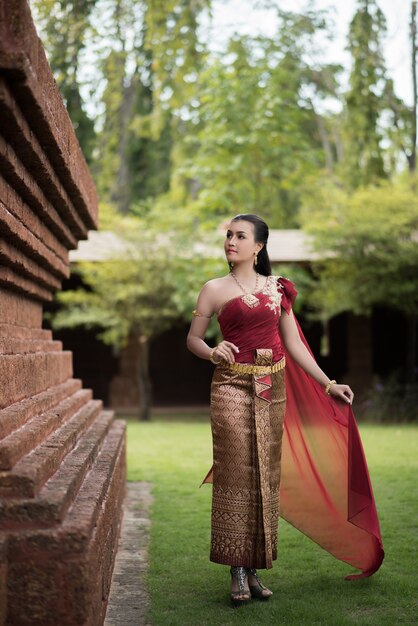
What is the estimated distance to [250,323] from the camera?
13.5ft

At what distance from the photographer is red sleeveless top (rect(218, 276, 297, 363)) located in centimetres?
Answer: 409

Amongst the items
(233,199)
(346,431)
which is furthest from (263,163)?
(346,431)

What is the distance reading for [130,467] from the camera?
29.2ft

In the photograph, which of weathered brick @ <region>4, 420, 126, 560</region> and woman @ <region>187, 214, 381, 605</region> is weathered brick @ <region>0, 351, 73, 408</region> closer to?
weathered brick @ <region>4, 420, 126, 560</region>

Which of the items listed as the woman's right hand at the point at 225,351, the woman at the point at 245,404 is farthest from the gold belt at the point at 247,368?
the woman's right hand at the point at 225,351

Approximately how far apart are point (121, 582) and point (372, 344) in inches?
560

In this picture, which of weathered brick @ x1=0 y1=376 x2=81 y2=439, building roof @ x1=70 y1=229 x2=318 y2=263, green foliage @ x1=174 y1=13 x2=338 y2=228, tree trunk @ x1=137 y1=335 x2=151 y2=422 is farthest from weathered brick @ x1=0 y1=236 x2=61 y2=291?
green foliage @ x1=174 y1=13 x2=338 y2=228

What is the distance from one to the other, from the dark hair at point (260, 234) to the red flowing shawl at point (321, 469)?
23 centimetres

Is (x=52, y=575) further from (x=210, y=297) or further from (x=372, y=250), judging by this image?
(x=372, y=250)

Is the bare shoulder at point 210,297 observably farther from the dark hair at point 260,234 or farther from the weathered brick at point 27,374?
the weathered brick at point 27,374

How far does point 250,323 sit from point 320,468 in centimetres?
102

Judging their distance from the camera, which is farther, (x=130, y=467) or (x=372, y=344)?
(x=372, y=344)

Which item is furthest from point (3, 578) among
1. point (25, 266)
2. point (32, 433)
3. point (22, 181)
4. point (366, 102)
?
point (366, 102)

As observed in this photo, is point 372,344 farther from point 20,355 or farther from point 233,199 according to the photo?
point 20,355
